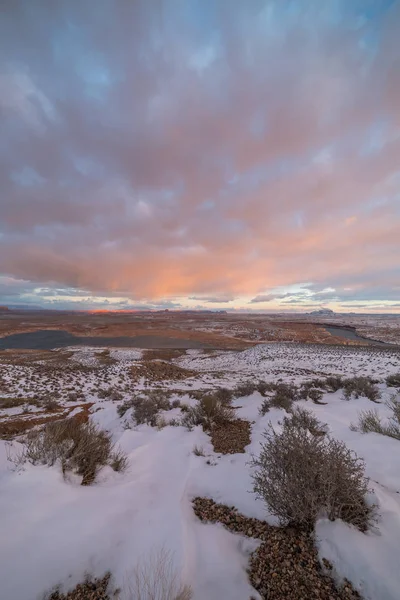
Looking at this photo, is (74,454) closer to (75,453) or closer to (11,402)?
(75,453)

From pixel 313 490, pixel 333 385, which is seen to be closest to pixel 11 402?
pixel 313 490

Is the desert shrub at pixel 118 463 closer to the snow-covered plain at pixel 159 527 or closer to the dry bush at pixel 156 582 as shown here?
the snow-covered plain at pixel 159 527

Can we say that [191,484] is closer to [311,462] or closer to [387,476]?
[311,462]

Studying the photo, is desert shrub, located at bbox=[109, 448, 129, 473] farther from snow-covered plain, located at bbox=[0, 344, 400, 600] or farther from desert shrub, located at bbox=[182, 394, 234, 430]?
desert shrub, located at bbox=[182, 394, 234, 430]

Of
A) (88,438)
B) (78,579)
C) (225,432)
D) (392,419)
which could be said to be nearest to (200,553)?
(78,579)

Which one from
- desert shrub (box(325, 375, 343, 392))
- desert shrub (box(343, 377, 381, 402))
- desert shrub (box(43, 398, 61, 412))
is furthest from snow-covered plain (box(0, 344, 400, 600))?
desert shrub (box(43, 398, 61, 412))
